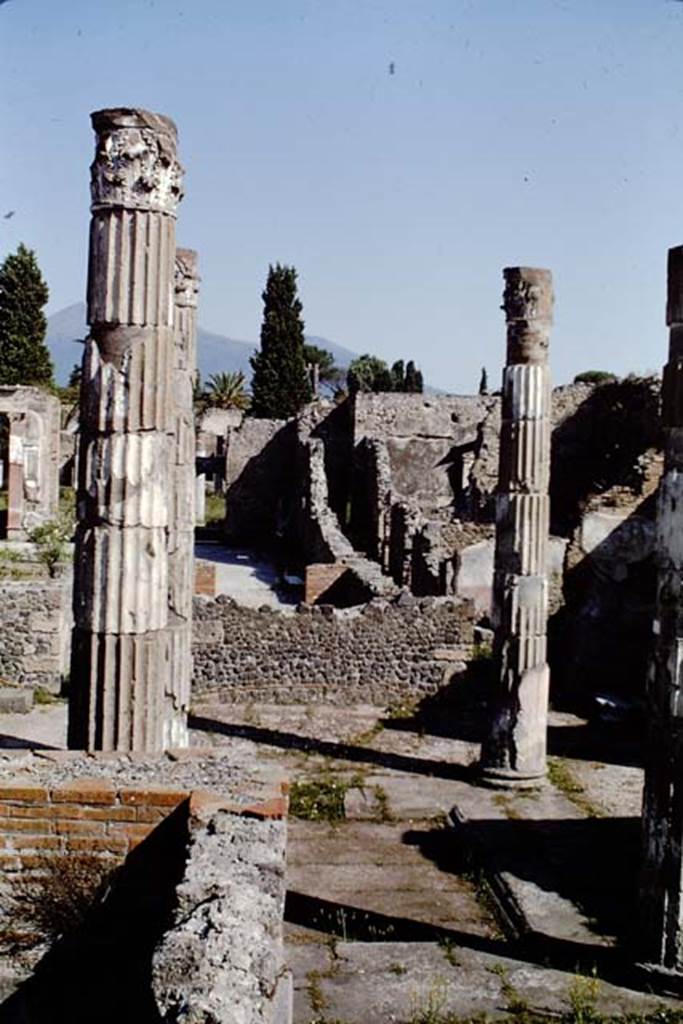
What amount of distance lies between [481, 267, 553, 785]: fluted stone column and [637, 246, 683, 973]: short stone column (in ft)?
13.1

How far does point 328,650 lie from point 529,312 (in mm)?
5000

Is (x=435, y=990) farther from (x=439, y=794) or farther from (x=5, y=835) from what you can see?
(x=439, y=794)

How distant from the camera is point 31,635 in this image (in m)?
13.7

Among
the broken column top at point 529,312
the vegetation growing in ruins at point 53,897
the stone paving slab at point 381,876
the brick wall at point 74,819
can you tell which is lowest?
the stone paving slab at point 381,876

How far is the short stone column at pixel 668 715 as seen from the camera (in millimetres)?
6785

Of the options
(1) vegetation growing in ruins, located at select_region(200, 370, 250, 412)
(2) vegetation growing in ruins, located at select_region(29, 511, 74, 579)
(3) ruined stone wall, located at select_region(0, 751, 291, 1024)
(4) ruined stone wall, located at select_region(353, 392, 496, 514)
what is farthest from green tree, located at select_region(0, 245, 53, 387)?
(3) ruined stone wall, located at select_region(0, 751, 291, 1024)

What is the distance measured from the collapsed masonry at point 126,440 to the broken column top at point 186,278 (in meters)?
3.65

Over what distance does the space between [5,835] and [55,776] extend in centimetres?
40

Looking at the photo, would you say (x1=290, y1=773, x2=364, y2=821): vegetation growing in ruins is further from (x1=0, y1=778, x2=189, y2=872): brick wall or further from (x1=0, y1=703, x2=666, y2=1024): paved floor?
(x1=0, y1=778, x2=189, y2=872): brick wall

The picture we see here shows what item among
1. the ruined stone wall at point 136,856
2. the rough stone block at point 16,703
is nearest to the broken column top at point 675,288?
the ruined stone wall at point 136,856

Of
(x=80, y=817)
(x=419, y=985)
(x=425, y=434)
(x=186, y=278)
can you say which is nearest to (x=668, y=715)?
(x=419, y=985)

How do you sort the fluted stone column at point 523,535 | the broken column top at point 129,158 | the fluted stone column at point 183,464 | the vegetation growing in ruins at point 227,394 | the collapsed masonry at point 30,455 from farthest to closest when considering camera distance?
the vegetation growing in ruins at point 227,394 → the collapsed masonry at point 30,455 → the fluted stone column at point 523,535 → the fluted stone column at point 183,464 → the broken column top at point 129,158

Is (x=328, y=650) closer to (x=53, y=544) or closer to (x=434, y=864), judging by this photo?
(x=53, y=544)

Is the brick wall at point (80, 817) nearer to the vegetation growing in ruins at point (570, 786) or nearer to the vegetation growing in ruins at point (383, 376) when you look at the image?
the vegetation growing in ruins at point (570, 786)
